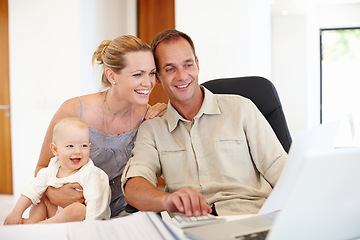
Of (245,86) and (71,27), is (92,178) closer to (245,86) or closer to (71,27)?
(245,86)

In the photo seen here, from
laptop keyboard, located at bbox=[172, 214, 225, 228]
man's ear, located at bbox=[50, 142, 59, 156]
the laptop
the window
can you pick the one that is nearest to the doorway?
man's ear, located at bbox=[50, 142, 59, 156]

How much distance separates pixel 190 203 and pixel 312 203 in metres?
0.36

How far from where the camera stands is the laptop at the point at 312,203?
1.98ft

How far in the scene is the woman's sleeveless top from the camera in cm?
178

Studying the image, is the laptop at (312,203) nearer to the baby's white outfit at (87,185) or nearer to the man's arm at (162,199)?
the man's arm at (162,199)

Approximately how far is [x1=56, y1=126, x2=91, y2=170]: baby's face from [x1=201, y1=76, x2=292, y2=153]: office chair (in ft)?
2.10

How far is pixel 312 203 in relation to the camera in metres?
0.64

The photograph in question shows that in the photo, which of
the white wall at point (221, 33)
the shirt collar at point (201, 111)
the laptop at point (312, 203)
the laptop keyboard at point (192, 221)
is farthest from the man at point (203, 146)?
the white wall at point (221, 33)

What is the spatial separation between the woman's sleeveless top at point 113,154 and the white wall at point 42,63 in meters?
2.17

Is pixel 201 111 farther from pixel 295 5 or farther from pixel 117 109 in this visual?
pixel 295 5

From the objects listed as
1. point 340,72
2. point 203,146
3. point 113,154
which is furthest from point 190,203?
point 340,72

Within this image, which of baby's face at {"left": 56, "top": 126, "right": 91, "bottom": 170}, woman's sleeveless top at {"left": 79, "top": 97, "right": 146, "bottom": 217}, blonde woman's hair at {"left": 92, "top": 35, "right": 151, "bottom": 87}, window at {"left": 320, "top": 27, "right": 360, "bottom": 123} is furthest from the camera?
window at {"left": 320, "top": 27, "right": 360, "bottom": 123}

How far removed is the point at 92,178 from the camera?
1.51 meters

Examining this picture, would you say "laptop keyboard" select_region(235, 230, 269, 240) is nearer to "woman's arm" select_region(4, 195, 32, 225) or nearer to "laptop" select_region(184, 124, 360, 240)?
"laptop" select_region(184, 124, 360, 240)
